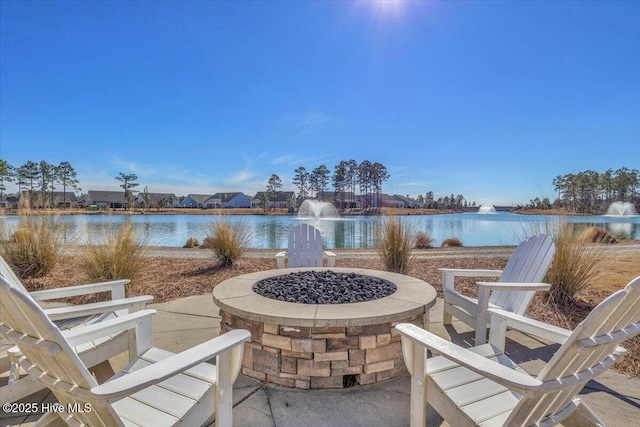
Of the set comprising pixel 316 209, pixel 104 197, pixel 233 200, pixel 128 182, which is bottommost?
pixel 316 209

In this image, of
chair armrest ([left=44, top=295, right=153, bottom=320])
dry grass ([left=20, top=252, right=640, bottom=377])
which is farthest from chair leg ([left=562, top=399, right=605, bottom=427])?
chair armrest ([left=44, top=295, right=153, bottom=320])

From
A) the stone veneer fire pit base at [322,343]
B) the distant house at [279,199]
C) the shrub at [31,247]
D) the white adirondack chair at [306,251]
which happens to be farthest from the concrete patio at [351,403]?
the distant house at [279,199]

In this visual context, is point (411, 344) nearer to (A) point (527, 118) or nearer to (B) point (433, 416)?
(B) point (433, 416)

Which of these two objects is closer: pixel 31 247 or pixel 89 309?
pixel 89 309

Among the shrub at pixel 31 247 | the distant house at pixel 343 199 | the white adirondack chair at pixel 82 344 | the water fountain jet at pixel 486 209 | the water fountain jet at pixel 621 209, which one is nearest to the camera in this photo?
the white adirondack chair at pixel 82 344

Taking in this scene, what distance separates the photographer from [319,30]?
6562 millimetres

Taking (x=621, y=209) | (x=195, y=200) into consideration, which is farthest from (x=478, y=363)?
(x=195, y=200)

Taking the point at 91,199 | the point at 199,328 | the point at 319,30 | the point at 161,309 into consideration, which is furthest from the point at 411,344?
the point at 91,199

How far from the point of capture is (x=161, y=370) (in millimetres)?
1064

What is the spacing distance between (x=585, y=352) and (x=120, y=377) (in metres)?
1.58

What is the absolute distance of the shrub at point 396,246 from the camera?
467 centimetres

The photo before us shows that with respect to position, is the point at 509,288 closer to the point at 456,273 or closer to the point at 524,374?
the point at 456,273

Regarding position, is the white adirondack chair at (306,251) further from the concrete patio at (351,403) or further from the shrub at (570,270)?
the shrub at (570,270)

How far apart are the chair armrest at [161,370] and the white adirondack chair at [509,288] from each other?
80.3 inches
